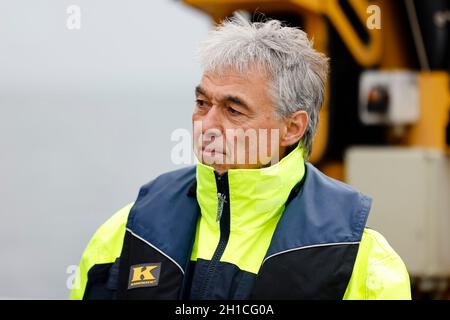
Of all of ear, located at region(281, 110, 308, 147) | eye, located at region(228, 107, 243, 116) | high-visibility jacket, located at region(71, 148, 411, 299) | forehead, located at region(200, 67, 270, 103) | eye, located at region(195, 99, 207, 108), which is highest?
forehead, located at region(200, 67, 270, 103)

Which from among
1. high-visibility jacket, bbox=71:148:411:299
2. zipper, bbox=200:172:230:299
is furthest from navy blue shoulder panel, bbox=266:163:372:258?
zipper, bbox=200:172:230:299

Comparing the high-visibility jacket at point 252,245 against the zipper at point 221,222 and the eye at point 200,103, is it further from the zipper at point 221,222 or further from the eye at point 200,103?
the eye at point 200,103

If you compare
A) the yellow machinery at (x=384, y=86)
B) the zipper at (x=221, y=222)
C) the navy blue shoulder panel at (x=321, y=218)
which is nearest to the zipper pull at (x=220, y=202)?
the zipper at (x=221, y=222)

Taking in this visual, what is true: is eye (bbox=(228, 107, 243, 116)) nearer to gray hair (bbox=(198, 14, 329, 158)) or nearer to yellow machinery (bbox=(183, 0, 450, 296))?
gray hair (bbox=(198, 14, 329, 158))

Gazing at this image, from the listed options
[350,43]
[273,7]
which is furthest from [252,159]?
[350,43]

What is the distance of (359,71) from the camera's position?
14.8ft

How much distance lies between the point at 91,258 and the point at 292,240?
0.47m

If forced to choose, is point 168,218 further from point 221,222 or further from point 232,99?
point 232,99

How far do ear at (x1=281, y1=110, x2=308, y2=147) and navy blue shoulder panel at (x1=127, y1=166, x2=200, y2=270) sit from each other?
0.23m

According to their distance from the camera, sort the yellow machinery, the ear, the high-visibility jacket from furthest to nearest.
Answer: the yellow machinery → the ear → the high-visibility jacket

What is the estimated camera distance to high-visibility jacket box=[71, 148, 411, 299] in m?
1.69

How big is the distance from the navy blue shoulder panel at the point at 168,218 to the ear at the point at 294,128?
0.75 feet
